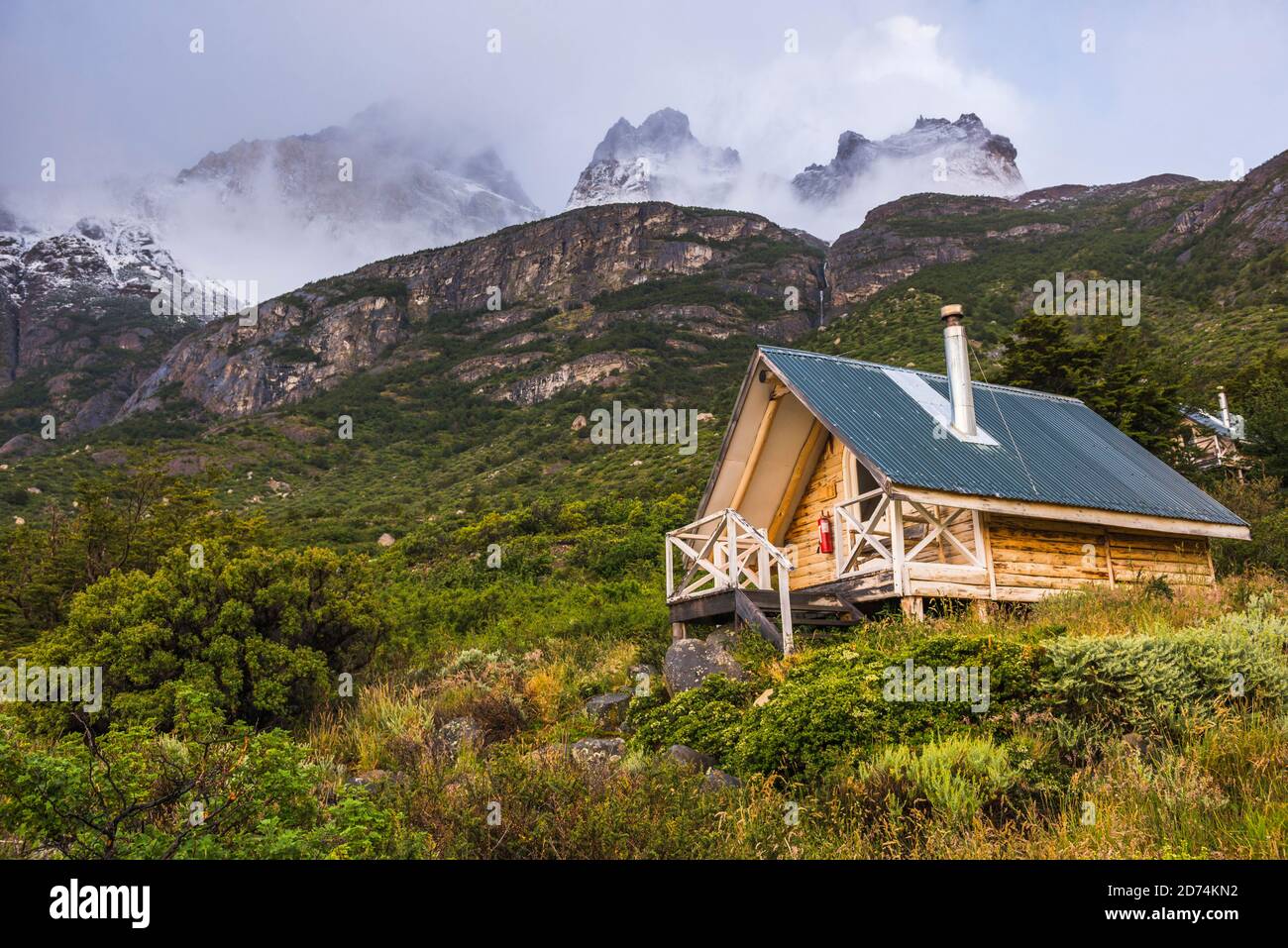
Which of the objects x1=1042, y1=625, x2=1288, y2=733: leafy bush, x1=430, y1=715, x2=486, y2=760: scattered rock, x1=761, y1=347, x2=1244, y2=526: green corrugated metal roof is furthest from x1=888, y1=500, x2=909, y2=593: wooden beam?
x1=430, y1=715, x2=486, y2=760: scattered rock

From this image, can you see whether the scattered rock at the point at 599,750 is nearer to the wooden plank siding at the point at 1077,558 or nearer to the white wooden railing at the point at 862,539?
the white wooden railing at the point at 862,539

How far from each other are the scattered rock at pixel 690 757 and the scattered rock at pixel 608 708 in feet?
Result: 7.93

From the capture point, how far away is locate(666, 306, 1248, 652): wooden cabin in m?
14.1

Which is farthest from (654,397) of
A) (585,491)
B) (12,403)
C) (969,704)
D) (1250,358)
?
(12,403)

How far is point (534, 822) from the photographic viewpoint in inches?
240

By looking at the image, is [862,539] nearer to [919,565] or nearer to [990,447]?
[919,565]

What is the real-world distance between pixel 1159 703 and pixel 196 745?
7674mm

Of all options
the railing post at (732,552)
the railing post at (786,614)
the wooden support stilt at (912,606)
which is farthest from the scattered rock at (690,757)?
the wooden support stilt at (912,606)

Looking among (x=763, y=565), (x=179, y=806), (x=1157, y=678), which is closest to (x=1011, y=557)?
(x=763, y=565)

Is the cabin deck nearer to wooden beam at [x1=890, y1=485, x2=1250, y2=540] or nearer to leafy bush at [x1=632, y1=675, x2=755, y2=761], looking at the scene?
wooden beam at [x1=890, y1=485, x2=1250, y2=540]

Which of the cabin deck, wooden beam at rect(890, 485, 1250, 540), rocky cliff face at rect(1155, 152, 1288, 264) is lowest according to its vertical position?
the cabin deck

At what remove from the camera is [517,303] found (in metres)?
111

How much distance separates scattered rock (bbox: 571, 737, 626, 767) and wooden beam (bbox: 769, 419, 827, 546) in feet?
27.7
